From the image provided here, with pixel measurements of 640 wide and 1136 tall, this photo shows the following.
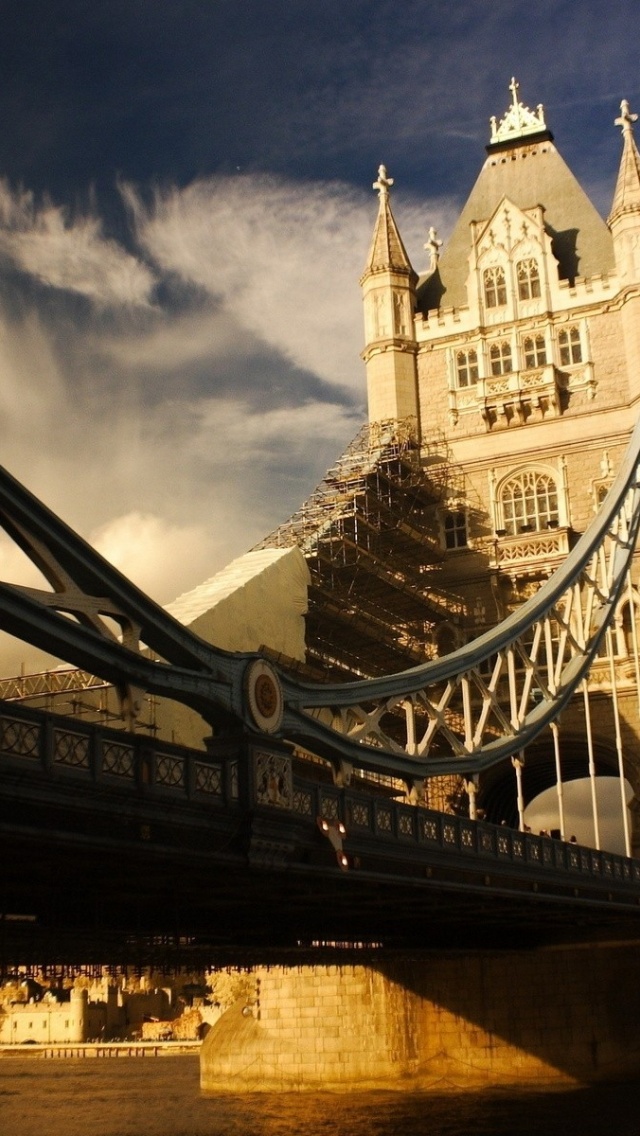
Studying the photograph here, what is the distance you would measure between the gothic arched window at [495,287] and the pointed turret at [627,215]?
499 cm

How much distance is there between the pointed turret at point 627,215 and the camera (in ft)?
201

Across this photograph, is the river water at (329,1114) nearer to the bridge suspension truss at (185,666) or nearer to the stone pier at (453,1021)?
the stone pier at (453,1021)

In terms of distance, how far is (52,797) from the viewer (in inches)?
691

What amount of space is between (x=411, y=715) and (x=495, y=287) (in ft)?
124

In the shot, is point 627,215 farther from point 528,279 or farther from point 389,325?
point 389,325

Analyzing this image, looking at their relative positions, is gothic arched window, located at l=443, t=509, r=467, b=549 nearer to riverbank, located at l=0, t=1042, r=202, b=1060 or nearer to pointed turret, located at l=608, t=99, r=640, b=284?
pointed turret, located at l=608, t=99, r=640, b=284

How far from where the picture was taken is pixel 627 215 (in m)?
61.9

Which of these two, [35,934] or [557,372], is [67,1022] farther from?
[35,934]

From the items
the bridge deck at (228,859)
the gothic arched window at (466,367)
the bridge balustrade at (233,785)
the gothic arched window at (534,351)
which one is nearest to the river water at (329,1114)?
the bridge deck at (228,859)

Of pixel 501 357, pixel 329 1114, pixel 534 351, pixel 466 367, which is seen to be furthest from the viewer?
pixel 466 367

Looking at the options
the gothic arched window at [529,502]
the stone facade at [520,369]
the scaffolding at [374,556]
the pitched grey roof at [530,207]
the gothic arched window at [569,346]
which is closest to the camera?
the scaffolding at [374,556]

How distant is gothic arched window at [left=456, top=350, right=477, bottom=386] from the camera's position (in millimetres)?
64062

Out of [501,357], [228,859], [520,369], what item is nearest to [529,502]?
[520,369]

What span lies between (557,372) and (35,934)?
134 feet
